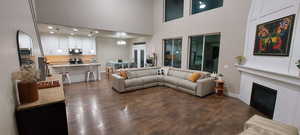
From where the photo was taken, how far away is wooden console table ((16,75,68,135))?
54.4 inches

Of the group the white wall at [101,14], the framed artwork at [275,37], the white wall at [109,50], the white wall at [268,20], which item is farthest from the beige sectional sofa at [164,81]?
the white wall at [109,50]

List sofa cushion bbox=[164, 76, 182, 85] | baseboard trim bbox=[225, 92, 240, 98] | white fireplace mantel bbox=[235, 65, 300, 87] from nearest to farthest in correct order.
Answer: white fireplace mantel bbox=[235, 65, 300, 87] → baseboard trim bbox=[225, 92, 240, 98] → sofa cushion bbox=[164, 76, 182, 85]

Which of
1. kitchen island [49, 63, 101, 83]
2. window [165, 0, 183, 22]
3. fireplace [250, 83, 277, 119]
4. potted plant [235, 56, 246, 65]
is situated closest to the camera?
fireplace [250, 83, 277, 119]

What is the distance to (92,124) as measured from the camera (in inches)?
101

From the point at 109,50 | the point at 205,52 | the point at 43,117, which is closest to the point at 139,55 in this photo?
the point at 109,50

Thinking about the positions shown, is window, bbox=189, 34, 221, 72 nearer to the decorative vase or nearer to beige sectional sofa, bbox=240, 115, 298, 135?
beige sectional sofa, bbox=240, 115, 298, 135

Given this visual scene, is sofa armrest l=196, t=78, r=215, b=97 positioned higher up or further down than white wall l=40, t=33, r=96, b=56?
further down

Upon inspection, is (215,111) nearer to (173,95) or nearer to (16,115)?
(173,95)

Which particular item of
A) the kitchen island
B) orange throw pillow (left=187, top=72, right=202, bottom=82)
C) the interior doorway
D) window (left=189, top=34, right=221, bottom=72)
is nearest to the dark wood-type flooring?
orange throw pillow (left=187, top=72, right=202, bottom=82)

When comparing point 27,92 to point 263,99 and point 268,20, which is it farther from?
point 268,20

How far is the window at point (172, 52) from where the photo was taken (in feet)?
21.0

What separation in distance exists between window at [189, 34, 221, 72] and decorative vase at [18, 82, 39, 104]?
206 inches

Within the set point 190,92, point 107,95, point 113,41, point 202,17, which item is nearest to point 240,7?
point 202,17

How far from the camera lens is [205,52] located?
5.14 metres
